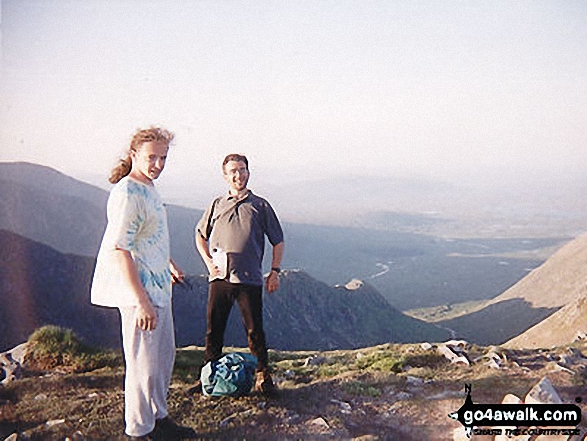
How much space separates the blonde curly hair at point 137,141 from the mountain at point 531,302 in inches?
2707

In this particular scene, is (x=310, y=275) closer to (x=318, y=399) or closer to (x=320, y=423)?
(x=318, y=399)

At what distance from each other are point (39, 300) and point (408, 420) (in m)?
40.8

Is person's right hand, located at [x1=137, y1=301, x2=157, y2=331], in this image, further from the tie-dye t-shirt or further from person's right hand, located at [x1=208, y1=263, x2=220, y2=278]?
person's right hand, located at [x1=208, y1=263, x2=220, y2=278]

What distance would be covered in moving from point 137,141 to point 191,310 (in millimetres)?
44311

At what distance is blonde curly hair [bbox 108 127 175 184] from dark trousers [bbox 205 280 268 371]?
1919mm

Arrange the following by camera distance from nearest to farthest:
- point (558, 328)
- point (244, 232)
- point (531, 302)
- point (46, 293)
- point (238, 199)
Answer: point (244, 232) → point (238, 199) → point (558, 328) → point (46, 293) → point (531, 302)

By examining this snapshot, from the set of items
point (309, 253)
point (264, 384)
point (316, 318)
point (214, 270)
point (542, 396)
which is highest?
point (214, 270)

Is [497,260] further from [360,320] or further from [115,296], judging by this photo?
[115,296]

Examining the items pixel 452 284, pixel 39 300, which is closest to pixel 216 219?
pixel 39 300

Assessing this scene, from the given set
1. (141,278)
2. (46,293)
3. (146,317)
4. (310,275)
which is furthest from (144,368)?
(310,275)

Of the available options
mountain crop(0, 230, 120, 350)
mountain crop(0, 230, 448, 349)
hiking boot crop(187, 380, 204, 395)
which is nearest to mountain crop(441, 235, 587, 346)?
mountain crop(0, 230, 448, 349)

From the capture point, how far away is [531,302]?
8650 centimetres

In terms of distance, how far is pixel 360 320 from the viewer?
67.0m

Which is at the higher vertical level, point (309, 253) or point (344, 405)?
point (344, 405)
